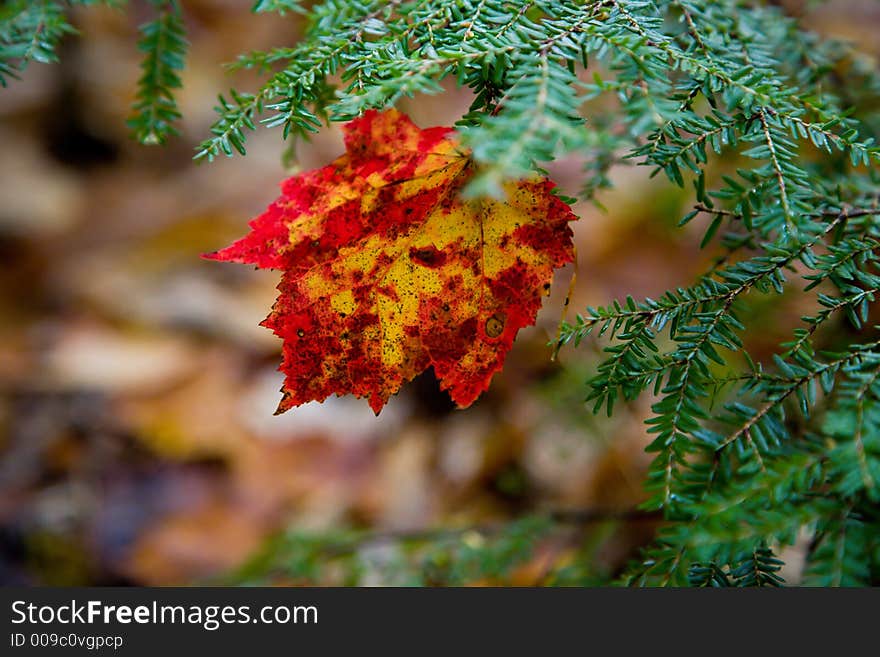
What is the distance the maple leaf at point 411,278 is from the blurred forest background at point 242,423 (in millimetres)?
619

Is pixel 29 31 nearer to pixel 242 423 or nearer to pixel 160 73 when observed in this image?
pixel 160 73

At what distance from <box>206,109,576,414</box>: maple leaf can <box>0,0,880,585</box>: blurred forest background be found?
0.62 meters

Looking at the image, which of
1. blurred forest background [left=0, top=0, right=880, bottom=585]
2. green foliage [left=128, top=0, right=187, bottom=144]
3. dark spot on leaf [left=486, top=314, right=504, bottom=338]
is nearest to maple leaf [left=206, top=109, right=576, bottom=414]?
dark spot on leaf [left=486, top=314, right=504, bottom=338]

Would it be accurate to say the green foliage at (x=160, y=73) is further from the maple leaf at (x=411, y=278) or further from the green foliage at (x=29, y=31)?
the maple leaf at (x=411, y=278)

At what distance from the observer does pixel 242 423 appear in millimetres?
1857

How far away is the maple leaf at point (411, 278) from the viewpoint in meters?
0.57

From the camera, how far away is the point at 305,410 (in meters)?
1.92

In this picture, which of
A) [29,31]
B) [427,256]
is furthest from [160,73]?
[427,256]

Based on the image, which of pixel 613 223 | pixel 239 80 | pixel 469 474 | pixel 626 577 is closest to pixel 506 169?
pixel 626 577

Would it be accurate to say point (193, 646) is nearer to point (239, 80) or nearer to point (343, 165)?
point (343, 165)

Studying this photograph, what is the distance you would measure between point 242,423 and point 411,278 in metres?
1.42

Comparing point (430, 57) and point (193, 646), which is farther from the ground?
point (430, 57)

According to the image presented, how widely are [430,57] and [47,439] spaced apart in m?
1.68

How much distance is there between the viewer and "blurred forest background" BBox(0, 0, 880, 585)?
1438 mm
